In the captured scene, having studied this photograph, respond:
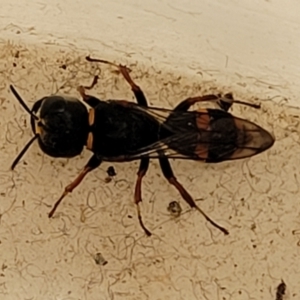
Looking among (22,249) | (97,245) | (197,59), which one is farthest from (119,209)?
(197,59)

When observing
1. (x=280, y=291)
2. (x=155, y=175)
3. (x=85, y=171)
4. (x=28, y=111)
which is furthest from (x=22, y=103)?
(x=280, y=291)

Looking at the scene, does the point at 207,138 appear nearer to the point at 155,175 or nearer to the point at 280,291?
the point at 155,175

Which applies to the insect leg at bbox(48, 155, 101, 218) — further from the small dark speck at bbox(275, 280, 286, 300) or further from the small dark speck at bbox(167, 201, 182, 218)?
the small dark speck at bbox(275, 280, 286, 300)

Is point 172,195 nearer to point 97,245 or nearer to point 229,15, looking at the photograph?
point 97,245

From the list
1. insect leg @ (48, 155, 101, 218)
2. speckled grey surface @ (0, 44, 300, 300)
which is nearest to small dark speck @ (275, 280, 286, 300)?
speckled grey surface @ (0, 44, 300, 300)

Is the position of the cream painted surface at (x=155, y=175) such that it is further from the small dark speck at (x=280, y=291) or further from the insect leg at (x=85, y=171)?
the insect leg at (x=85, y=171)

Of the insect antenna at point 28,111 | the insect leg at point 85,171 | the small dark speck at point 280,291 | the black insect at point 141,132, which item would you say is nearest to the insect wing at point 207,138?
the black insect at point 141,132
